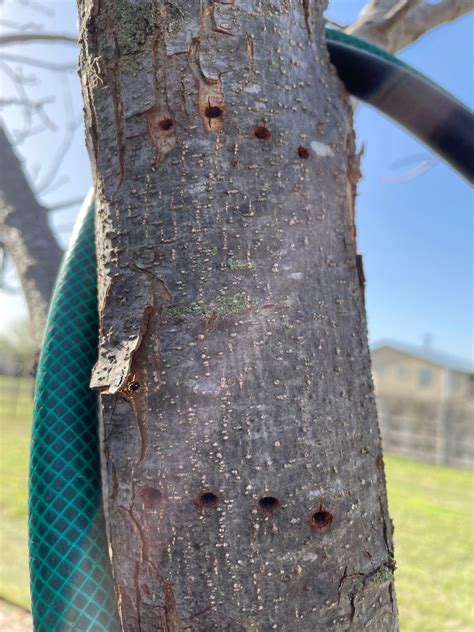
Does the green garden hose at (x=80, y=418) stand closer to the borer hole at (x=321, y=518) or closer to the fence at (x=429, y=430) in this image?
the borer hole at (x=321, y=518)

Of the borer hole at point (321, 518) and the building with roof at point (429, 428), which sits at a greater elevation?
the borer hole at point (321, 518)

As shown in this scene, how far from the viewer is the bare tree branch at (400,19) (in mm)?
1299

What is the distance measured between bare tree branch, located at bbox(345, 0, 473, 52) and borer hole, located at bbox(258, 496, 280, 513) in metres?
1.18

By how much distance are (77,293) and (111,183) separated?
25cm

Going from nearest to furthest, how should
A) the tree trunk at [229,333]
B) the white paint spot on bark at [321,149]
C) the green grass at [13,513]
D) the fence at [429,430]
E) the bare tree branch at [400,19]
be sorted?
the tree trunk at [229,333] → the white paint spot on bark at [321,149] → the bare tree branch at [400,19] → the green grass at [13,513] → the fence at [429,430]

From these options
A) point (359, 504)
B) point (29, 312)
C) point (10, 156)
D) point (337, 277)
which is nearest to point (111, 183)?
point (337, 277)

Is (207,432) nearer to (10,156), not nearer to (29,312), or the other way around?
(29,312)

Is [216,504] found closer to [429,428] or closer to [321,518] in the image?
[321,518]

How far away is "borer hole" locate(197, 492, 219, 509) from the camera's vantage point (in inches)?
22.0

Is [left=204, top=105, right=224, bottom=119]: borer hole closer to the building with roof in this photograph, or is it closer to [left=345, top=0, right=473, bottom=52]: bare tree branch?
[left=345, top=0, right=473, bottom=52]: bare tree branch

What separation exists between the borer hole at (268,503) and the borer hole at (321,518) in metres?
0.05

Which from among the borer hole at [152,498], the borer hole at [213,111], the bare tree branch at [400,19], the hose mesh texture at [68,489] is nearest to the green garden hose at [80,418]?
the hose mesh texture at [68,489]

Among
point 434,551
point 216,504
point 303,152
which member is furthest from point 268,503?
point 434,551

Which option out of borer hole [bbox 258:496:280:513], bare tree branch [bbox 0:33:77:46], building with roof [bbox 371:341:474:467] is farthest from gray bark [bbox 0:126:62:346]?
building with roof [bbox 371:341:474:467]
